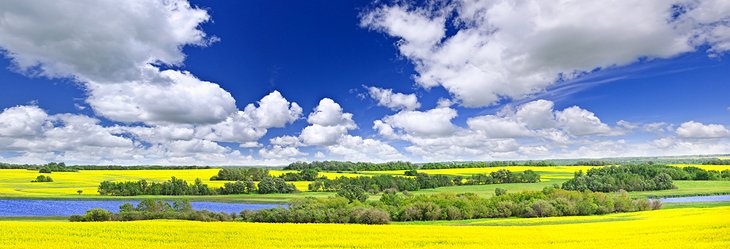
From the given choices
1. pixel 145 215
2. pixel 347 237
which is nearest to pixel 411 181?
pixel 145 215

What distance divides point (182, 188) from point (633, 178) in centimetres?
10146

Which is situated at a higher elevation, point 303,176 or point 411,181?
point 303,176

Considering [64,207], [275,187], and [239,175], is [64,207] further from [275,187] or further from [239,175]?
[239,175]

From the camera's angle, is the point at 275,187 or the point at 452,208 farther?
the point at 275,187

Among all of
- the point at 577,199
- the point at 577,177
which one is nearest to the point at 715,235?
the point at 577,199

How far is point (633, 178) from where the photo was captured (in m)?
116

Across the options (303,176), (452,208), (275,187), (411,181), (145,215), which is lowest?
(452,208)

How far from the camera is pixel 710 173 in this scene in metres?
135

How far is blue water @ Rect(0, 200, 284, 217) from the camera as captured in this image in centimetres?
7681

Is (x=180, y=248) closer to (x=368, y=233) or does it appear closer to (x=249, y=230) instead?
(x=249, y=230)

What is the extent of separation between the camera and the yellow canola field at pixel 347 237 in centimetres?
2500

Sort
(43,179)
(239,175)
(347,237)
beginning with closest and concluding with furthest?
(347,237) → (43,179) → (239,175)

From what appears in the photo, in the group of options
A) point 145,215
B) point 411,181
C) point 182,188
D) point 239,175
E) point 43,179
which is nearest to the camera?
point 145,215

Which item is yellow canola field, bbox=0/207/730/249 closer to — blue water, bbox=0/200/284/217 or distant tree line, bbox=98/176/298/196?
blue water, bbox=0/200/284/217
